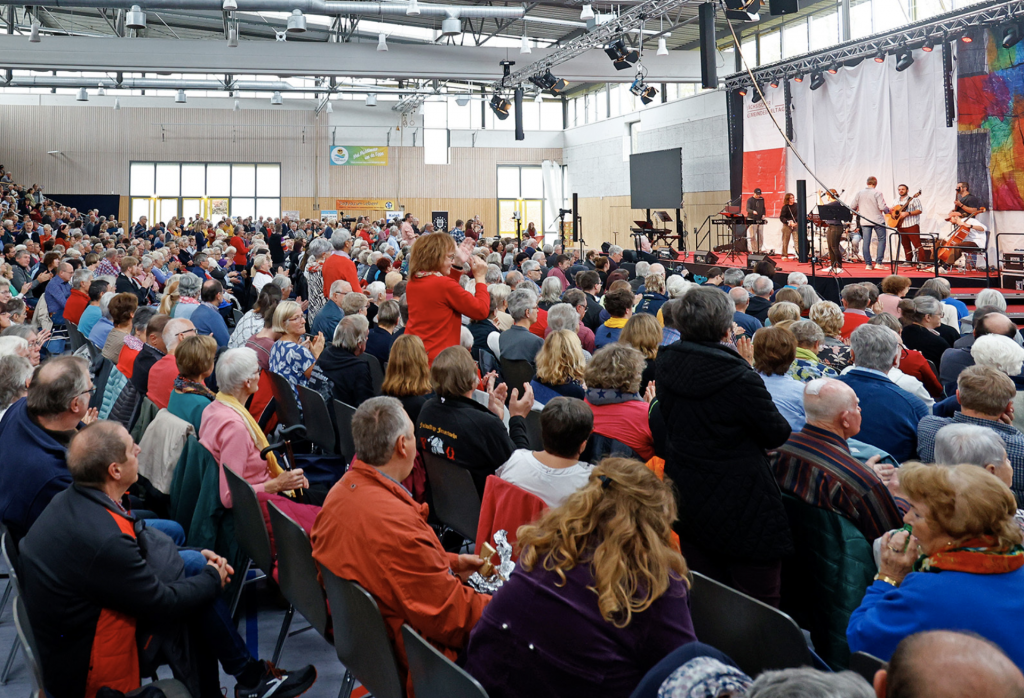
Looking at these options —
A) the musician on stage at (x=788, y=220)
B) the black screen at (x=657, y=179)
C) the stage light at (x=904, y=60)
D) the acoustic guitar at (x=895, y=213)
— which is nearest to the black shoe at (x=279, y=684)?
the acoustic guitar at (x=895, y=213)

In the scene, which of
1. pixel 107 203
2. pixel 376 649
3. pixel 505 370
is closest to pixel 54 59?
pixel 107 203

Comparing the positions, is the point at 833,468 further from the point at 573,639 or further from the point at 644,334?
the point at 644,334

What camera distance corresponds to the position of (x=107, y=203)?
25.4 m

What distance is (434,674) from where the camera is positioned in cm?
178

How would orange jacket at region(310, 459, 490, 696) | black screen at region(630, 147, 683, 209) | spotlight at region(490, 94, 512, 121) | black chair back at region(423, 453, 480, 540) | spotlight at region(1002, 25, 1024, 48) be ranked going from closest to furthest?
orange jacket at region(310, 459, 490, 696)
black chair back at region(423, 453, 480, 540)
spotlight at region(1002, 25, 1024, 48)
spotlight at region(490, 94, 512, 121)
black screen at region(630, 147, 683, 209)

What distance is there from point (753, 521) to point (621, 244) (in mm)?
22193

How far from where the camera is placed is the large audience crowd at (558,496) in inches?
65.0

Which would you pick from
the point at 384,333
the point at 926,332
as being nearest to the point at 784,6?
the point at 926,332

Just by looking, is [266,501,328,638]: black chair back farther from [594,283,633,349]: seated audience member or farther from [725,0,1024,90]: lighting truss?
[725,0,1024,90]: lighting truss

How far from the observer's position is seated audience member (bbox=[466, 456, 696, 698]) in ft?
5.30

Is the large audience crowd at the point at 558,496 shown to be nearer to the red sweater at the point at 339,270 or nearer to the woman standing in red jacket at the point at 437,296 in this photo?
the woman standing in red jacket at the point at 437,296

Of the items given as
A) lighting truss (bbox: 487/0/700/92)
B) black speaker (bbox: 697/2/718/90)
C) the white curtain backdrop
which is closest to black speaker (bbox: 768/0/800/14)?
black speaker (bbox: 697/2/718/90)

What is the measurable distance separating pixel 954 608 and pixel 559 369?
2450mm

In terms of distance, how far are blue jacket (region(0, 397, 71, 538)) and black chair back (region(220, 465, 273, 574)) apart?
56 cm
